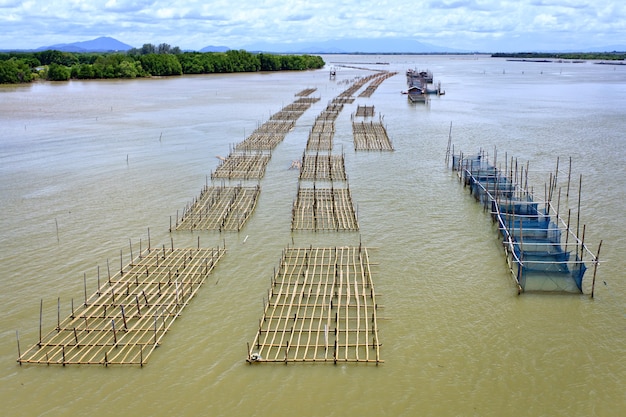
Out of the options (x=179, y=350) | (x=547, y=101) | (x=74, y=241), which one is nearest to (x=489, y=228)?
(x=179, y=350)

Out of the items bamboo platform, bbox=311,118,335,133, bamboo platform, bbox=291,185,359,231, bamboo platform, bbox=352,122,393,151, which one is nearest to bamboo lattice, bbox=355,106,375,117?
bamboo platform, bbox=311,118,335,133

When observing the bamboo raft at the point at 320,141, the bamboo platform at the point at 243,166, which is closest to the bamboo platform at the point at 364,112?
the bamboo raft at the point at 320,141

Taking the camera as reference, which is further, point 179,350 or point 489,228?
point 489,228

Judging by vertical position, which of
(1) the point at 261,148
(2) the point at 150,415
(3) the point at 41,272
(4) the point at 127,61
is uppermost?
(4) the point at 127,61

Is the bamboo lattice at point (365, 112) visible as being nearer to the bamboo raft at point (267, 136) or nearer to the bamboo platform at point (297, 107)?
the bamboo platform at point (297, 107)

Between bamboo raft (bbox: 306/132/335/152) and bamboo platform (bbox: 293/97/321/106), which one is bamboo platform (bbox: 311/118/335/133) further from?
bamboo platform (bbox: 293/97/321/106)

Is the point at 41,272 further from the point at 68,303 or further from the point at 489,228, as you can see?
the point at 489,228

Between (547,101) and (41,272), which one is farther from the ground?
(547,101)
